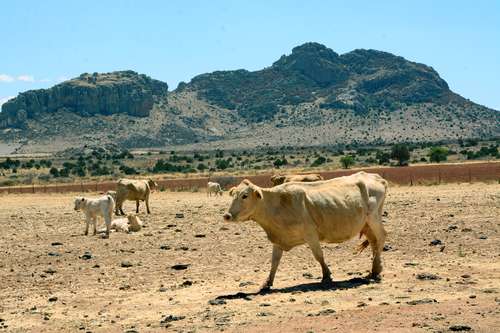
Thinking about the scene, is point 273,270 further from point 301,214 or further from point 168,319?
point 168,319

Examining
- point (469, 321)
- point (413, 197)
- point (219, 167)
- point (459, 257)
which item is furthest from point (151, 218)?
point (219, 167)

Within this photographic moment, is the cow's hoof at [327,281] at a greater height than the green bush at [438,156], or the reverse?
the green bush at [438,156]

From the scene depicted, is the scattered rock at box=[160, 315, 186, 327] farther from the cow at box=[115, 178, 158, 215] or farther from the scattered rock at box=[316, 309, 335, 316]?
A: the cow at box=[115, 178, 158, 215]

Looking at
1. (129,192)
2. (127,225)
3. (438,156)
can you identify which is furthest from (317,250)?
(438,156)

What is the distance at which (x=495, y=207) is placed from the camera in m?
28.0

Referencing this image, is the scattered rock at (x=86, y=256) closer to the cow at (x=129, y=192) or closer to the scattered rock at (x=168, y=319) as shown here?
the scattered rock at (x=168, y=319)

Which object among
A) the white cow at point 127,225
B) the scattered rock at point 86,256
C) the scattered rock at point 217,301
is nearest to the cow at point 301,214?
the scattered rock at point 217,301

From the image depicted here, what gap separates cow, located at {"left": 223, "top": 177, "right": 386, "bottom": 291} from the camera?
1429 centimetres

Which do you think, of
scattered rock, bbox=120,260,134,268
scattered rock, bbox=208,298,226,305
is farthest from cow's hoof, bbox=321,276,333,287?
scattered rock, bbox=120,260,134,268

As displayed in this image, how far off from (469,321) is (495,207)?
18308 millimetres

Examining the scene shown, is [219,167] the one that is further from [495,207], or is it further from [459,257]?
[459,257]

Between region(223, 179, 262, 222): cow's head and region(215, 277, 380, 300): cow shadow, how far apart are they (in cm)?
137

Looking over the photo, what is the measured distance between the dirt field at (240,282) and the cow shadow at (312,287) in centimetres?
4

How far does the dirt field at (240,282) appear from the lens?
11539mm
